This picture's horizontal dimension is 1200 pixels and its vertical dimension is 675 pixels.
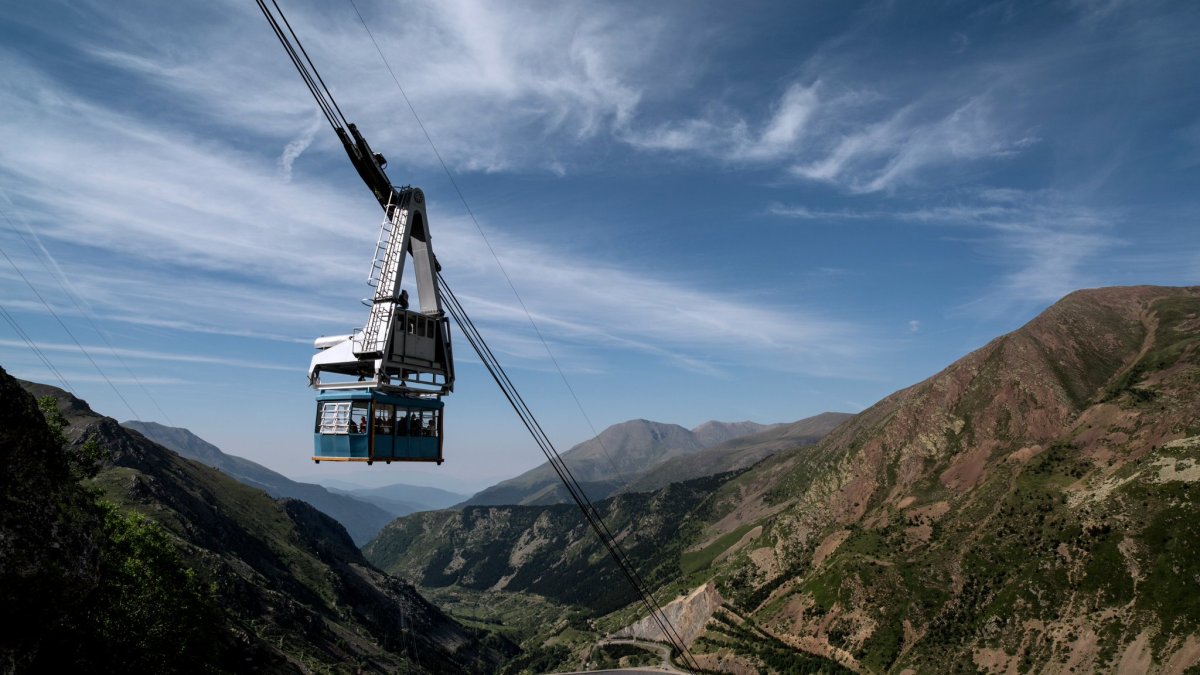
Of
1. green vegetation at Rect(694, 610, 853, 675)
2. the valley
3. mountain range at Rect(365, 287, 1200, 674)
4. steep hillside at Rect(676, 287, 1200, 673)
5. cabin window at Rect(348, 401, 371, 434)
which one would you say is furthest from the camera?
green vegetation at Rect(694, 610, 853, 675)

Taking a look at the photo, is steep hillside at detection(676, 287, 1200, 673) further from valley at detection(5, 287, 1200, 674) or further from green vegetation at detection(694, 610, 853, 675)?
green vegetation at detection(694, 610, 853, 675)

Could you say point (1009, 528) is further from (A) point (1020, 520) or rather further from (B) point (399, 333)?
(B) point (399, 333)

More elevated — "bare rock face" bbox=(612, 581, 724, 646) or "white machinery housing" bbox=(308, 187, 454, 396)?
"white machinery housing" bbox=(308, 187, 454, 396)

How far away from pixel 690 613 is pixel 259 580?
105435 mm

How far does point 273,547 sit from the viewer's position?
170 meters

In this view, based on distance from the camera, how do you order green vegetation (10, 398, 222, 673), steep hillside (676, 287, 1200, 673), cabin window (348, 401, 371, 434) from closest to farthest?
green vegetation (10, 398, 222, 673), cabin window (348, 401, 371, 434), steep hillside (676, 287, 1200, 673)

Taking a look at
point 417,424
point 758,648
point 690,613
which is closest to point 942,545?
point 758,648

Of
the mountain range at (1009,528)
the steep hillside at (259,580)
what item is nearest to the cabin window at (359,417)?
the steep hillside at (259,580)

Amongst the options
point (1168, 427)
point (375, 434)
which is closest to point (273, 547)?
point (375, 434)

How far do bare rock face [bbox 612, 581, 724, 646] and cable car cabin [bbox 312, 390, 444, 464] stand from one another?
453ft

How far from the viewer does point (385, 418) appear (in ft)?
92.1

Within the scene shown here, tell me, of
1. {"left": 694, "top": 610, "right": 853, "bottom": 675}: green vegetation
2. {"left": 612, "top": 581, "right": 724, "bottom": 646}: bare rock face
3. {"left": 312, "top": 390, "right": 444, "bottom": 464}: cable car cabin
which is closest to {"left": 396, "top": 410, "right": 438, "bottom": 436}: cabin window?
{"left": 312, "top": 390, "right": 444, "bottom": 464}: cable car cabin

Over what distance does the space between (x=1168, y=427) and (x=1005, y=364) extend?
190 ft

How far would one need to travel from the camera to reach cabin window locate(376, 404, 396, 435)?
2780 cm
